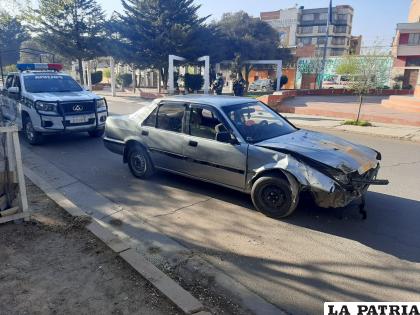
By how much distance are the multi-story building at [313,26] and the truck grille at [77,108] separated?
3177 inches

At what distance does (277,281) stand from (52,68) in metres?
10.1

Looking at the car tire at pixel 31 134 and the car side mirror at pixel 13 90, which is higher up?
the car side mirror at pixel 13 90

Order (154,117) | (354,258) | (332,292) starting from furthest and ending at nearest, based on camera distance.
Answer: (154,117)
(354,258)
(332,292)

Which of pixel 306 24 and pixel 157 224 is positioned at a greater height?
pixel 306 24

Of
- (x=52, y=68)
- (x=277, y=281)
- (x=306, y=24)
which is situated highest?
(x=306, y=24)

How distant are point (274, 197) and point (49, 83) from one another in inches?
310

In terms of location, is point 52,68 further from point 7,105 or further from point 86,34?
point 86,34

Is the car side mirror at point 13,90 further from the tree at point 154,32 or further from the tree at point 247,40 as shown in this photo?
the tree at point 247,40

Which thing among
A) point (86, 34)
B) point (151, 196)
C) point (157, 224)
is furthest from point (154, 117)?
point (86, 34)

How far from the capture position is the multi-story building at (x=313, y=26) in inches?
3295

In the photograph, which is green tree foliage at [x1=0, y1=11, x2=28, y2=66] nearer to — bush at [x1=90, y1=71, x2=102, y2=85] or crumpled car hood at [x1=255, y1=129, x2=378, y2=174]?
bush at [x1=90, y1=71, x2=102, y2=85]

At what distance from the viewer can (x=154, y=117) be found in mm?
5809

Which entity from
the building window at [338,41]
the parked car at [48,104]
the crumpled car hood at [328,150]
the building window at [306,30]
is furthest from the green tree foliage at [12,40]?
the building window at [338,41]

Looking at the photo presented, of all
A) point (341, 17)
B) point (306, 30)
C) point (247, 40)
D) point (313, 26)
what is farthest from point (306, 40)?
point (247, 40)
